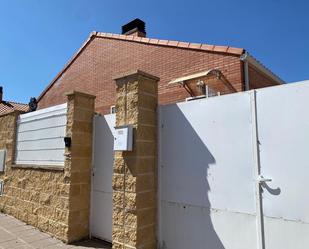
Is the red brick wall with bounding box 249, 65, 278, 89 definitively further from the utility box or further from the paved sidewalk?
the paved sidewalk

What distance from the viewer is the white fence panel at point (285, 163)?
112 inches

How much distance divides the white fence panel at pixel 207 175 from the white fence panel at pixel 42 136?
8.25ft

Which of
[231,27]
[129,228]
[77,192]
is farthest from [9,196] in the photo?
[231,27]

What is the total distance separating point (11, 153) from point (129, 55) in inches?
213

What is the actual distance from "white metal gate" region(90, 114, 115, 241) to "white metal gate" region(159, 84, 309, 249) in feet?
4.03

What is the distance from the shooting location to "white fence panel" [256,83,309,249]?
9.36ft

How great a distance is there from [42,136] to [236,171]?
4601mm

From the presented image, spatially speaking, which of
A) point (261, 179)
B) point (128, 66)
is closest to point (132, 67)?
point (128, 66)

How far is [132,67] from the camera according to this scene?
10.1m

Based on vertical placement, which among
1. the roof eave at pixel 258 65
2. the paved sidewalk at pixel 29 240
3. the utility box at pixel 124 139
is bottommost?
the paved sidewalk at pixel 29 240

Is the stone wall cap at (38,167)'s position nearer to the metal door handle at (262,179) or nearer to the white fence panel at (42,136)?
the white fence panel at (42,136)

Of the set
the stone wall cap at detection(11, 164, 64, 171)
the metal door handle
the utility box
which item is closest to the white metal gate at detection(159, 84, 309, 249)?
the metal door handle

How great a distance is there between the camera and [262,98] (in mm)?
3248

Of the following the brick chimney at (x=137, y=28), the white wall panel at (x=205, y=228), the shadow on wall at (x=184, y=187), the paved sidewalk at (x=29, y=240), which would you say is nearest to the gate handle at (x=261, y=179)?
the white wall panel at (x=205, y=228)
